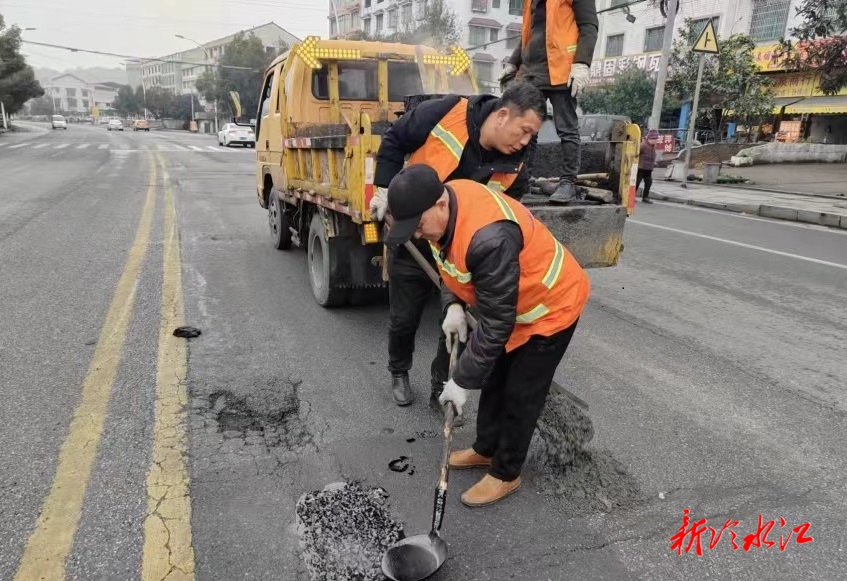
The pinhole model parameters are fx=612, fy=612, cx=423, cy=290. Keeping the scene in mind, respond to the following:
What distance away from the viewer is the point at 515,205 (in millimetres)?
2354

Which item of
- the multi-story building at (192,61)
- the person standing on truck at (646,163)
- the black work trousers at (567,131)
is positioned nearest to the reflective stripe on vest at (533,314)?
the black work trousers at (567,131)

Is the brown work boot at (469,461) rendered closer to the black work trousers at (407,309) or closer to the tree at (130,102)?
the black work trousers at (407,309)

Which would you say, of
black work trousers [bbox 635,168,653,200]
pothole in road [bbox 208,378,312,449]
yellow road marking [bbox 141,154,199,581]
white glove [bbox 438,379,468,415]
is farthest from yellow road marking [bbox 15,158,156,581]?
black work trousers [bbox 635,168,653,200]

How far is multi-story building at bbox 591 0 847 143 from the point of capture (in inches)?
927

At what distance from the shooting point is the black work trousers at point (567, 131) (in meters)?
4.38

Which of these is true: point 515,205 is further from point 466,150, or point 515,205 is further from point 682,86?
point 682,86

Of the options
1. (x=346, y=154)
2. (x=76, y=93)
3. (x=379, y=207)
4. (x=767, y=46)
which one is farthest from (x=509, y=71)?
(x=76, y=93)

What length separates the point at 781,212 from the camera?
1160 cm

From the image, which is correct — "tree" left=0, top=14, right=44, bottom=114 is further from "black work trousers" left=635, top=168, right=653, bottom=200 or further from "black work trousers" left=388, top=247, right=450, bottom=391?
"black work trousers" left=388, top=247, right=450, bottom=391

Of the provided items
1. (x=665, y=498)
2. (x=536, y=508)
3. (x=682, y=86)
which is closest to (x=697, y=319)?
(x=665, y=498)

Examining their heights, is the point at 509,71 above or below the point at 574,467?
above

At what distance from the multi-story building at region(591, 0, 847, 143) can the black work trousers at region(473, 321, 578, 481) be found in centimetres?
2161

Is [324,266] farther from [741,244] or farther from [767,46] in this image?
[767,46]

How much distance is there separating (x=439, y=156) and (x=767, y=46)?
27536 mm
